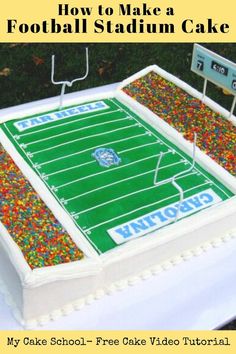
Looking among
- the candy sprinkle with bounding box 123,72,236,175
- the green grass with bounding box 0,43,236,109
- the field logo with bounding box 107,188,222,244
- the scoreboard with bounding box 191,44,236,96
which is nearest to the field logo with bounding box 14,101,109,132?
the candy sprinkle with bounding box 123,72,236,175

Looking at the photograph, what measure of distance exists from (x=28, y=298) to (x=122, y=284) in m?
0.77

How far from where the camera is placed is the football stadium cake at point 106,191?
4020 millimetres

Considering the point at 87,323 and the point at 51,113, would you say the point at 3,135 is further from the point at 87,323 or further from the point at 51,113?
the point at 87,323

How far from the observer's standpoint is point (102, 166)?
16.0 feet

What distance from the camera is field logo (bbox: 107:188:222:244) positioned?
4227 mm

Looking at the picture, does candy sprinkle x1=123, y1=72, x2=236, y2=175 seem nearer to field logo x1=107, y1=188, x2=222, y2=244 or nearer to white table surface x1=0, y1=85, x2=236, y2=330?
field logo x1=107, y1=188, x2=222, y2=244

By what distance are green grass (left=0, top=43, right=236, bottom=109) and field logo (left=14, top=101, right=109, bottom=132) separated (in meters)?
1.77

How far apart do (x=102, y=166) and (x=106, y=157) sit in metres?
0.13

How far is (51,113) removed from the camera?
18.4ft

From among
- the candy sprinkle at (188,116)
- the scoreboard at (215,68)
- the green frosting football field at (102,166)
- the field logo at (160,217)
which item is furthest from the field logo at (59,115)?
the field logo at (160,217)

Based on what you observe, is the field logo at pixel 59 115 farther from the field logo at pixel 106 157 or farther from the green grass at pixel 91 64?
the green grass at pixel 91 64

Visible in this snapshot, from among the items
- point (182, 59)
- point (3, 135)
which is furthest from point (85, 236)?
point (182, 59)

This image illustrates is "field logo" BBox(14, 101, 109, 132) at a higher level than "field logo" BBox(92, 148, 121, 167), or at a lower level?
higher

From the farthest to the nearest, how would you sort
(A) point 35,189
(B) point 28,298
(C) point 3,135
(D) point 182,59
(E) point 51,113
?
(D) point 182,59 < (E) point 51,113 < (C) point 3,135 < (A) point 35,189 < (B) point 28,298
